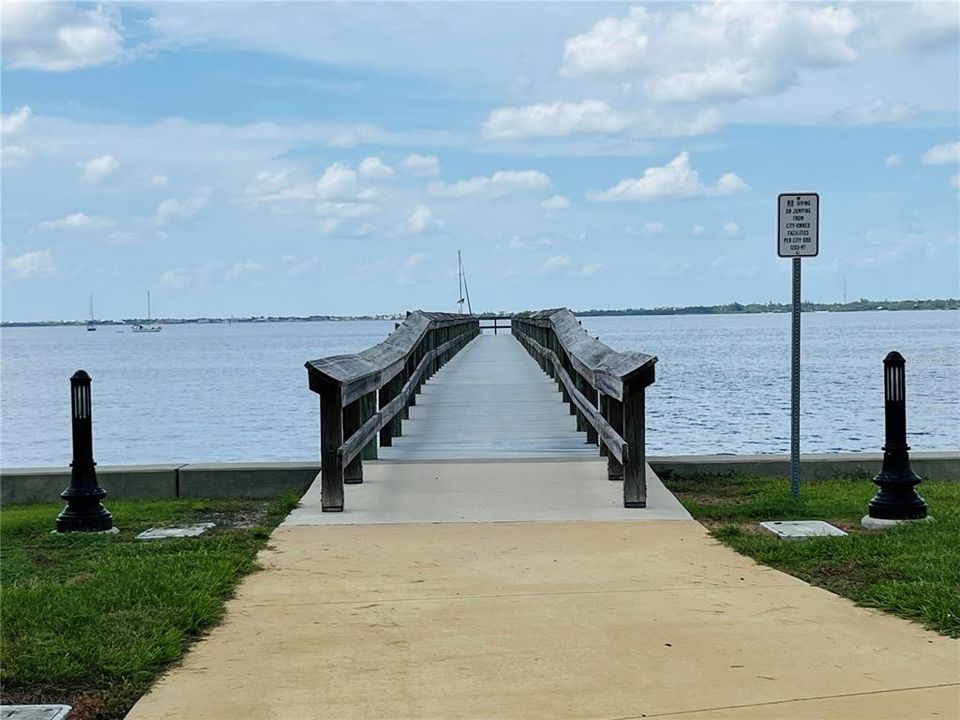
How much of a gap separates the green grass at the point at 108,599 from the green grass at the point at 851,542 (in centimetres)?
322

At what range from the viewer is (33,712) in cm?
488

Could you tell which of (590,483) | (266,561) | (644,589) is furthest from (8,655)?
(590,483)

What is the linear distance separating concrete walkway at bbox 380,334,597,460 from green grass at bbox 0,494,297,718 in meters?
3.10

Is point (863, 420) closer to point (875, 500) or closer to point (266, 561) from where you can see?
point (875, 500)

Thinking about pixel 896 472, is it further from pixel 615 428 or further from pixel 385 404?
pixel 385 404

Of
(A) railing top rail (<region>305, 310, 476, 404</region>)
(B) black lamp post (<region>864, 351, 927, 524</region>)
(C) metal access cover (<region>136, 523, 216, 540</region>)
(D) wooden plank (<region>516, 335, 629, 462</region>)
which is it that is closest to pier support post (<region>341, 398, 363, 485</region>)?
(A) railing top rail (<region>305, 310, 476, 404</region>)

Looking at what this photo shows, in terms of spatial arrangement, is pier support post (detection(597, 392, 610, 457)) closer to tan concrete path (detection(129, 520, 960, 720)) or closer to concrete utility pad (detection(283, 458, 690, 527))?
concrete utility pad (detection(283, 458, 690, 527))

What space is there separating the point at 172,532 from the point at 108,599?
8.11ft

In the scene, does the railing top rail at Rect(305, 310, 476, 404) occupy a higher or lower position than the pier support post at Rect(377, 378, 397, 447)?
higher

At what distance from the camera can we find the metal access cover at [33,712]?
4.82m

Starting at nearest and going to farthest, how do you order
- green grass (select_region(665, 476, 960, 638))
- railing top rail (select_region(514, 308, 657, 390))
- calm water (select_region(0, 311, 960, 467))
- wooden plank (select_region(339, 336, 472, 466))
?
green grass (select_region(665, 476, 960, 638)) < railing top rail (select_region(514, 308, 657, 390)) < wooden plank (select_region(339, 336, 472, 466)) < calm water (select_region(0, 311, 960, 467))

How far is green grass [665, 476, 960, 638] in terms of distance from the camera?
6.36 m

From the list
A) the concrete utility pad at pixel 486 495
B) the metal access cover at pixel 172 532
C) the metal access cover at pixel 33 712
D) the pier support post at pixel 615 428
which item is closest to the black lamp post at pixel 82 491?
the metal access cover at pixel 172 532

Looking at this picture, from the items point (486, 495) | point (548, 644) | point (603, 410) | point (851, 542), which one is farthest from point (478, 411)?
point (548, 644)
